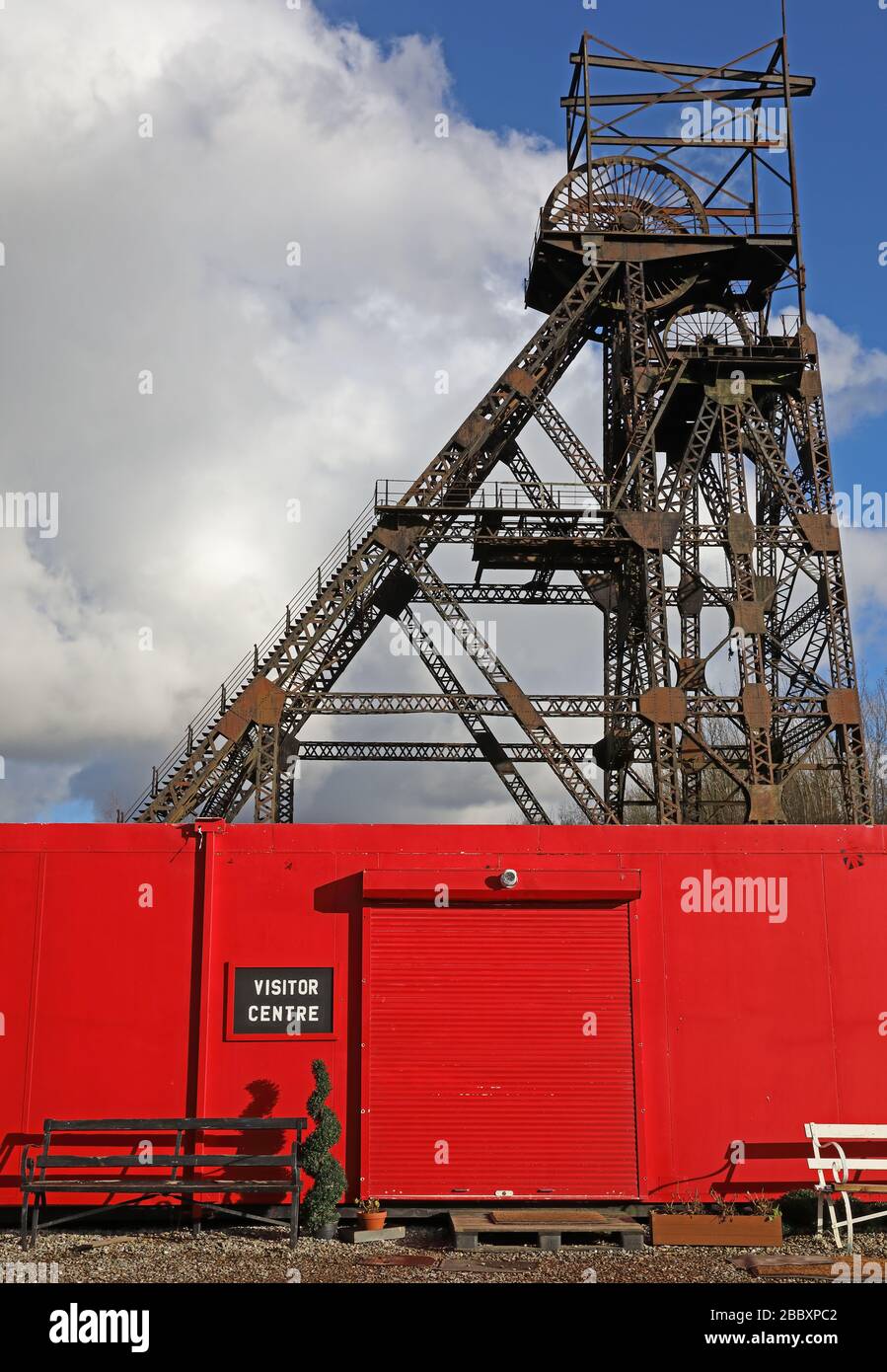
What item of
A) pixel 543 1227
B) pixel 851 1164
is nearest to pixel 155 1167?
pixel 543 1227

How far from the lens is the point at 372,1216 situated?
493 inches

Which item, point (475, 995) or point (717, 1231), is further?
point (475, 995)

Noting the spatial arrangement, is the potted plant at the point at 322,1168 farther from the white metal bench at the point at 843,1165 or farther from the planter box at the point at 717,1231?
the white metal bench at the point at 843,1165

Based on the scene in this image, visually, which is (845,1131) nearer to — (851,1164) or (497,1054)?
(851,1164)

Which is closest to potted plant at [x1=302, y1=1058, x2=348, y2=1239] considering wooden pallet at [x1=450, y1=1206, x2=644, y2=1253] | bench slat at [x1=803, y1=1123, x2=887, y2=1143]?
wooden pallet at [x1=450, y1=1206, x2=644, y2=1253]

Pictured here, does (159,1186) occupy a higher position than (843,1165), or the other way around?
(843,1165)

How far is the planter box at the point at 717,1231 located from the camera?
1189 centimetres

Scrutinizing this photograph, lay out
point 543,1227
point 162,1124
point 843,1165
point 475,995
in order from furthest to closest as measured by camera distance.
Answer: point 475,995 → point 162,1124 → point 843,1165 → point 543,1227

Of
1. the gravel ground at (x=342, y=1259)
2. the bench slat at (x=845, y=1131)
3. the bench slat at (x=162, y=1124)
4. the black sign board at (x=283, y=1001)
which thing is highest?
the black sign board at (x=283, y=1001)

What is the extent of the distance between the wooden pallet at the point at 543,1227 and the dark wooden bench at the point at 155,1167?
1.81m

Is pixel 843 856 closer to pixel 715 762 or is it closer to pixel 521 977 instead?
pixel 521 977

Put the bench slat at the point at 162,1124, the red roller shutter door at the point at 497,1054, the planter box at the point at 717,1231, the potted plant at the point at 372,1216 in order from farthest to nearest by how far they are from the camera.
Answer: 1. the red roller shutter door at the point at 497,1054
2. the bench slat at the point at 162,1124
3. the potted plant at the point at 372,1216
4. the planter box at the point at 717,1231

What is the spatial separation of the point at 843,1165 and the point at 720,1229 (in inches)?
61.1

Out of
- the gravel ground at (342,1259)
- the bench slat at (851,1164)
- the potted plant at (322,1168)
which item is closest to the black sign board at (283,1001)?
the potted plant at (322,1168)
